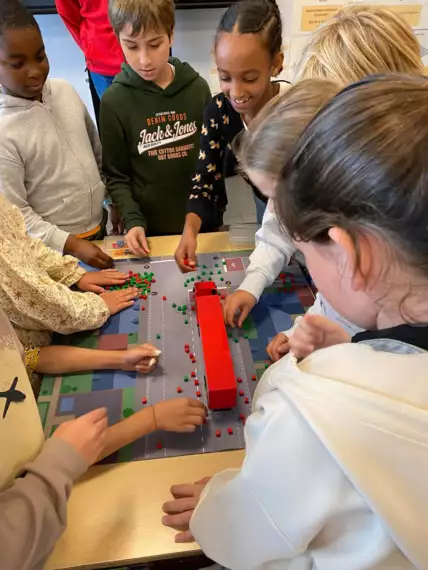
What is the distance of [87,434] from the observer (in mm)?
722

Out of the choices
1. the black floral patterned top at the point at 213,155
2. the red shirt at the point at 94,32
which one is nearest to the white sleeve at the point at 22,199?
the black floral patterned top at the point at 213,155

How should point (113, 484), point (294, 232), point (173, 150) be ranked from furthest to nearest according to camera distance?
point (173, 150) → point (113, 484) → point (294, 232)

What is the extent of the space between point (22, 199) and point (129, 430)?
2.46ft

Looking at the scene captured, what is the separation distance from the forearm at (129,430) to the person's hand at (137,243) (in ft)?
1.70

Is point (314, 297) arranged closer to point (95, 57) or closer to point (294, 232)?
point (294, 232)

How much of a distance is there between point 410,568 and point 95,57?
207cm

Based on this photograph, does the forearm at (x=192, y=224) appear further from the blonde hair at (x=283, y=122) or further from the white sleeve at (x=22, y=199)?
the blonde hair at (x=283, y=122)

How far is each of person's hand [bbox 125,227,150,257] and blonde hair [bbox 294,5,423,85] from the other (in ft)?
1.95

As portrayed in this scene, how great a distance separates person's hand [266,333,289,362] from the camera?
0.90 metres

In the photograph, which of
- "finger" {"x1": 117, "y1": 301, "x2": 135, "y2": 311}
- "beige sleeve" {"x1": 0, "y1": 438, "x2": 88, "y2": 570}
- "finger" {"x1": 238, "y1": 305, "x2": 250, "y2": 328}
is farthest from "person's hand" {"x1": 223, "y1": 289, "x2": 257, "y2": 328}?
"beige sleeve" {"x1": 0, "y1": 438, "x2": 88, "y2": 570}

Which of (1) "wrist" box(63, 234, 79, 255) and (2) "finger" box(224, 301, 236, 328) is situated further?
(1) "wrist" box(63, 234, 79, 255)

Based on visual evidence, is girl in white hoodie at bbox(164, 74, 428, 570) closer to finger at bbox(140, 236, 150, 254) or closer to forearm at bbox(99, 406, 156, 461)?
forearm at bbox(99, 406, 156, 461)

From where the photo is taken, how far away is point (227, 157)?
1351mm

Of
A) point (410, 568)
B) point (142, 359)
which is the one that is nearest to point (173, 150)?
point (142, 359)
